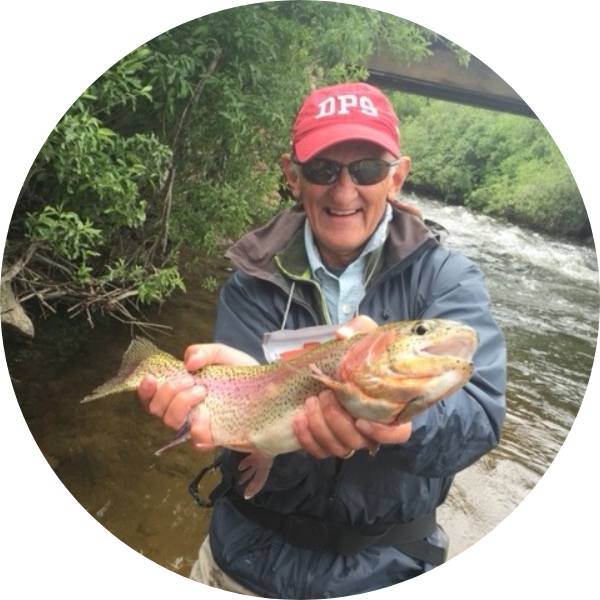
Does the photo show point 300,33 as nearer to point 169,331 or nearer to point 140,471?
point 169,331

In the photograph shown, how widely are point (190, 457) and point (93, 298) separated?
35.9 inches

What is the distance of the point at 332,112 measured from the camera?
1.09 metres

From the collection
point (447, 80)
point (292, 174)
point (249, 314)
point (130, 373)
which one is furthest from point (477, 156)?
point (130, 373)

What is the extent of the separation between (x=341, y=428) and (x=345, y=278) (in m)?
0.33

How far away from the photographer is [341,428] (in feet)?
2.92

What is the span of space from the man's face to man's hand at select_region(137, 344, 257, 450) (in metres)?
0.30

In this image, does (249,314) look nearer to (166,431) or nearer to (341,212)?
(341,212)

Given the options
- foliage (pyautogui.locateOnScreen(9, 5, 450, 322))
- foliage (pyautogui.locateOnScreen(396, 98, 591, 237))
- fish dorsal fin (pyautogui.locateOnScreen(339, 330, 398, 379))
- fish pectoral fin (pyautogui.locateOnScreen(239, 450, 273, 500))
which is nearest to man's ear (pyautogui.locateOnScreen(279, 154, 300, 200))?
fish dorsal fin (pyautogui.locateOnScreen(339, 330, 398, 379))

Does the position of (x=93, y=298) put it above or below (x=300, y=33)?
below

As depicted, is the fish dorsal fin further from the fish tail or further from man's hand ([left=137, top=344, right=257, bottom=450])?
the fish tail

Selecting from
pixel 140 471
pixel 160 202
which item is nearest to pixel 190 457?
pixel 140 471

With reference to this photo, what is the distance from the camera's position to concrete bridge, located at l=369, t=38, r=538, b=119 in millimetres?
1884

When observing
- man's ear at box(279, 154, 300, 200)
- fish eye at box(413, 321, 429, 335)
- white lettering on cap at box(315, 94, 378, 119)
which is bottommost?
fish eye at box(413, 321, 429, 335)

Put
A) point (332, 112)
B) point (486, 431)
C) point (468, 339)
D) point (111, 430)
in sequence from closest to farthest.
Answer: point (468, 339), point (486, 431), point (332, 112), point (111, 430)
